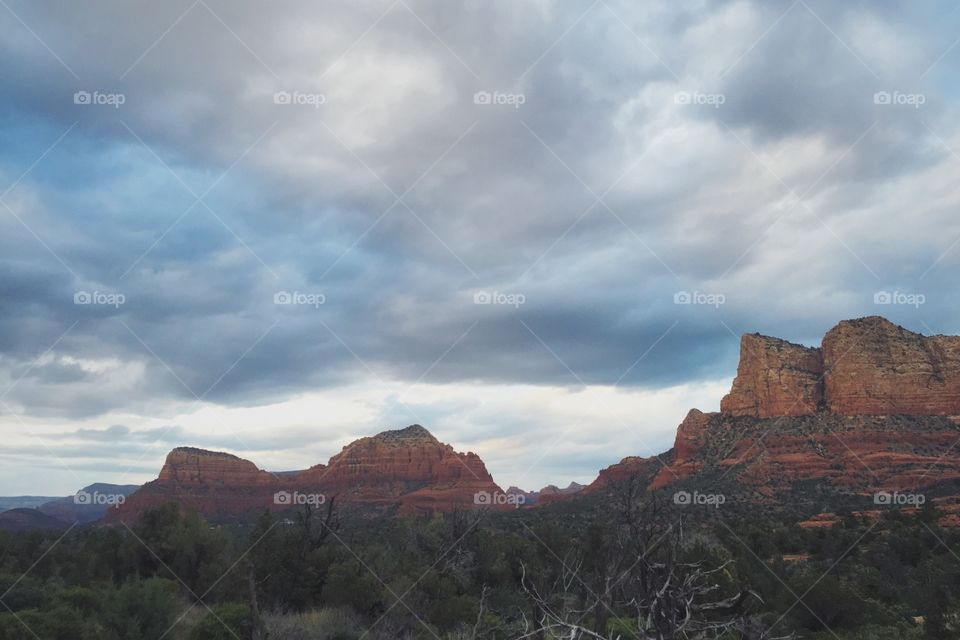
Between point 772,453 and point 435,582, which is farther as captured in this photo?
point 772,453

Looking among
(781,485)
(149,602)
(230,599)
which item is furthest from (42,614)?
(781,485)

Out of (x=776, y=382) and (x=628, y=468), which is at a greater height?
(x=776, y=382)

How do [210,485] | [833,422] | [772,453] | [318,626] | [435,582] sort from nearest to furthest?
[318,626] → [435,582] → [772,453] → [833,422] → [210,485]

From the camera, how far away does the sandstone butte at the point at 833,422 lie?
71062 mm

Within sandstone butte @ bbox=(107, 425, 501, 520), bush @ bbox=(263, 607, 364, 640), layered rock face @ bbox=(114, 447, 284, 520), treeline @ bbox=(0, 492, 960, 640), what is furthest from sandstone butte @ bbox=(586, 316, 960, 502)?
layered rock face @ bbox=(114, 447, 284, 520)

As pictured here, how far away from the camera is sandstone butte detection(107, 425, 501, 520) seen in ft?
369

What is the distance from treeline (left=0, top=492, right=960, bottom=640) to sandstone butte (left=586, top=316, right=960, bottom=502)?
116 ft

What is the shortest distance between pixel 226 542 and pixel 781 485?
57990 millimetres

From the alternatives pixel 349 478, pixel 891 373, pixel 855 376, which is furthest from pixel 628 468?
pixel 349 478

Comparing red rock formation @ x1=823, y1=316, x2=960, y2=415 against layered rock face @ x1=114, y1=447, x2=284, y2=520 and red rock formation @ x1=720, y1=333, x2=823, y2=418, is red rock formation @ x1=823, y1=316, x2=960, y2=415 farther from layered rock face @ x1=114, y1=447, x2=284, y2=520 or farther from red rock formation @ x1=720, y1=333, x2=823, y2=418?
layered rock face @ x1=114, y1=447, x2=284, y2=520

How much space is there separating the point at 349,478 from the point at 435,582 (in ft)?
337

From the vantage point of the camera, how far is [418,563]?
90.9ft

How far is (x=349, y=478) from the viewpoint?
122188 mm

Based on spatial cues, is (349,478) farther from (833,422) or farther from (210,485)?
(833,422)
